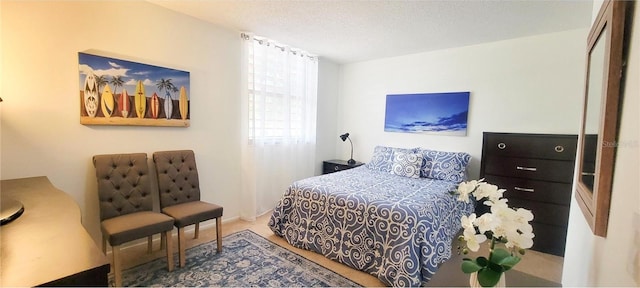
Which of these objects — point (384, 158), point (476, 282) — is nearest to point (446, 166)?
point (384, 158)

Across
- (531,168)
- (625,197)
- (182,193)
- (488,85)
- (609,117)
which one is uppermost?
(488,85)

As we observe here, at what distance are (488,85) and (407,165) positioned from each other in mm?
1404

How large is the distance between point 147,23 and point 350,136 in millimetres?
3210

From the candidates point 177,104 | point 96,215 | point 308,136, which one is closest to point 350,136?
point 308,136

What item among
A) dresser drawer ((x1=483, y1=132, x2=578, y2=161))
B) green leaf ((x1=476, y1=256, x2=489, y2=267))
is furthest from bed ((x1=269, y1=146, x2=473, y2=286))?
green leaf ((x1=476, y1=256, x2=489, y2=267))

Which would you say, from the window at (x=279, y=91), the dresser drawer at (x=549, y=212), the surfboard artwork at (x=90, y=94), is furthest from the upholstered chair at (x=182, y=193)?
the dresser drawer at (x=549, y=212)

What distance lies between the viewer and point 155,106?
101 inches

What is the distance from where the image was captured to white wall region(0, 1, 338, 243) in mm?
1888

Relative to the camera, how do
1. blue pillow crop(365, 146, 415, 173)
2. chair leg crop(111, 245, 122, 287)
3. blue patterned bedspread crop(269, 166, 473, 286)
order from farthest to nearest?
1. blue pillow crop(365, 146, 415, 173)
2. blue patterned bedspread crop(269, 166, 473, 286)
3. chair leg crop(111, 245, 122, 287)

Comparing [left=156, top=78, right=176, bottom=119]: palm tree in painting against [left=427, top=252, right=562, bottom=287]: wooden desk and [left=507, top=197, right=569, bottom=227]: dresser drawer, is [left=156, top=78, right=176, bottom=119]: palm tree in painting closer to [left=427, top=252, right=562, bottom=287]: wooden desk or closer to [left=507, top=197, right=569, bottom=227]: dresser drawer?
[left=427, top=252, right=562, bottom=287]: wooden desk

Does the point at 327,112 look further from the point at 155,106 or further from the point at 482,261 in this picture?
the point at 482,261

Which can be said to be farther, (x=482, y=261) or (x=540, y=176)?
(x=540, y=176)

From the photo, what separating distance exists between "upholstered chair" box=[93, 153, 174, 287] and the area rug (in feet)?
0.50

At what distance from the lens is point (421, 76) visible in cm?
382
